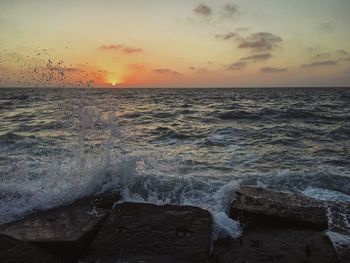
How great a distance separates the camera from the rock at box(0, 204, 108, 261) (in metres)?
3.17

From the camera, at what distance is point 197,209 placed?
12.7 ft

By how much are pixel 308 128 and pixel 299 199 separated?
10152 mm

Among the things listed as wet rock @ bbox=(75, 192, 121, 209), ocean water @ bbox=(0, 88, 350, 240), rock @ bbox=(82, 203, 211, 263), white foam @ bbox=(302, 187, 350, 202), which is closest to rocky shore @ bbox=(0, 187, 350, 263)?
rock @ bbox=(82, 203, 211, 263)

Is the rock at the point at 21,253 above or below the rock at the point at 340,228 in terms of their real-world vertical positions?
above

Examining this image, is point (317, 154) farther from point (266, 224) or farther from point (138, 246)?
point (138, 246)

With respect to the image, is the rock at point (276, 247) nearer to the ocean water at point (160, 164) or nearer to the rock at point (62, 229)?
the ocean water at point (160, 164)

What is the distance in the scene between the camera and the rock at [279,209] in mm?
3900

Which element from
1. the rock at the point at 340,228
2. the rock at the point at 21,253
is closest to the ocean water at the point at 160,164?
the rock at the point at 340,228

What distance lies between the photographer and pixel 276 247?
3.39 m

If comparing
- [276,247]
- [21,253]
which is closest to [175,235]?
[276,247]

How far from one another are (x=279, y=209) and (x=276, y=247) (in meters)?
0.78

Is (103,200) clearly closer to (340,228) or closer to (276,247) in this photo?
(276,247)

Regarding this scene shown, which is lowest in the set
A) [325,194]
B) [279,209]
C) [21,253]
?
[325,194]

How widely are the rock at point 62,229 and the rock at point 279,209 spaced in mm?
1670
